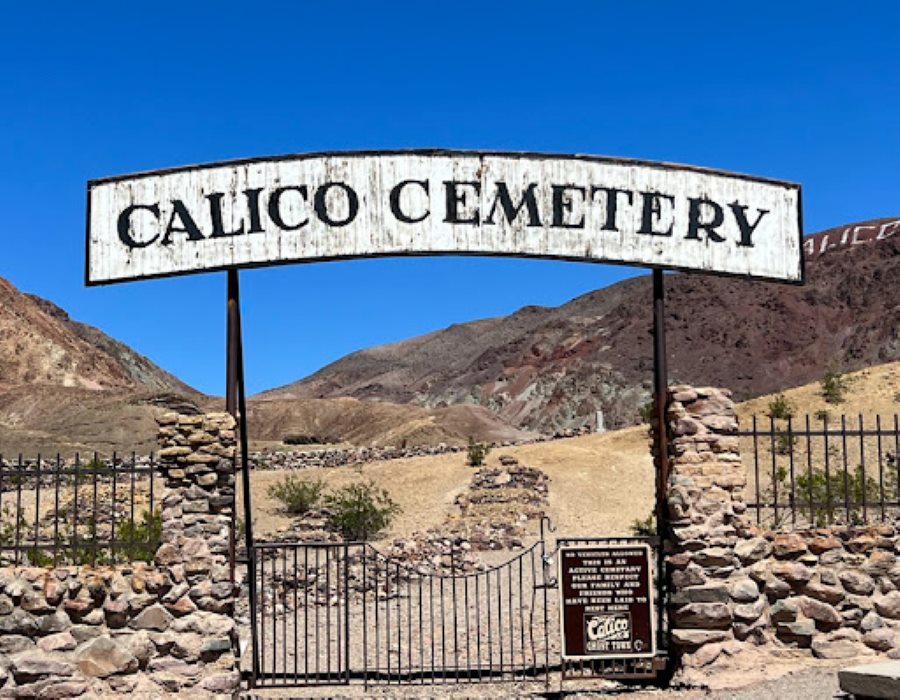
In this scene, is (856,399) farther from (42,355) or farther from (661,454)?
(42,355)

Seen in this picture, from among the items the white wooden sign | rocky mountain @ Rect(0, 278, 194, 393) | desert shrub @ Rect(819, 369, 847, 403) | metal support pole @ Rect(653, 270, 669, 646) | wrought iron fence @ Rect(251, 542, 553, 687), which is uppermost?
rocky mountain @ Rect(0, 278, 194, 393)

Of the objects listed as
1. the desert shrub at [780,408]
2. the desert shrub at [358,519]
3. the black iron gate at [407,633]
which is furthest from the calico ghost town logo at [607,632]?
the desert shrub at [780,408]

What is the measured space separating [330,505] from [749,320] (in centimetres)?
6729

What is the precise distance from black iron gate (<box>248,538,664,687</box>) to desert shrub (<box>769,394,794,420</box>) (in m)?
16.5

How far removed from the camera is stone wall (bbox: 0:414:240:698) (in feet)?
31.3

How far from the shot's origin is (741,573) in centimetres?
1055

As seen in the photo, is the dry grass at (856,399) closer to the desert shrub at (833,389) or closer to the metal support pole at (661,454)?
the desert shrub at (833,389)

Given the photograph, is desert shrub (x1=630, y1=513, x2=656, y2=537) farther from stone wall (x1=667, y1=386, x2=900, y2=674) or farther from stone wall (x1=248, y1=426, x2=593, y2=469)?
stone wall (x1=248, y1=426, x2=593, y2=469)

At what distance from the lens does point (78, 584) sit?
9.65 m

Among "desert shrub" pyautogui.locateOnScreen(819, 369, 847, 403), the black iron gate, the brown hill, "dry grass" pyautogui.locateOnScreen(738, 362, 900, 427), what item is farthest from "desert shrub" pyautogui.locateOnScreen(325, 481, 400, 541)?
Answer: the brown hill

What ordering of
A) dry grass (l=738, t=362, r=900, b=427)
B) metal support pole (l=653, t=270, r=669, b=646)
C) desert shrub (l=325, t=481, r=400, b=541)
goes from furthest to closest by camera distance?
dry grass (l=738, t=362, r=900, b=427)
desert shrub (l=325, t=481, r=400, b=541)
metal support pole (l=653, t=270, r=669, b=646)

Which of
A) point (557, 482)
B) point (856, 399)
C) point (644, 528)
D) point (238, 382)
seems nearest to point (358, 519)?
point (644, 528)

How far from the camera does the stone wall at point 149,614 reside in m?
9.55

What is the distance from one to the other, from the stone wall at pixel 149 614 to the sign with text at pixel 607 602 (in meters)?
3.33
